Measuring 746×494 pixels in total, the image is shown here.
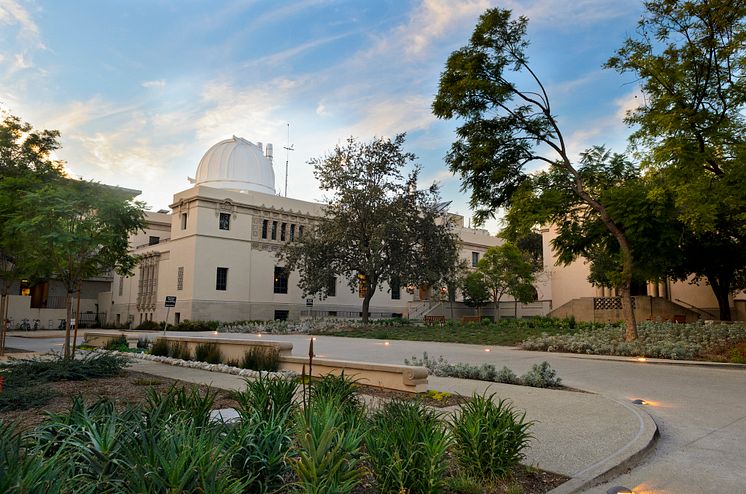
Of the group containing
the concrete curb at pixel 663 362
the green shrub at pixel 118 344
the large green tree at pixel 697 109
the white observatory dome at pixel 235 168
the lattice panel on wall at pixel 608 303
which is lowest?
the green shrub at pixel 118 344

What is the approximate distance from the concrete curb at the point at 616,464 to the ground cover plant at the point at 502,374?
348 centimetres

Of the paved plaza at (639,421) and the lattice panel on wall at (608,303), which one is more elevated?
the lattice panel on wall at (608,303)

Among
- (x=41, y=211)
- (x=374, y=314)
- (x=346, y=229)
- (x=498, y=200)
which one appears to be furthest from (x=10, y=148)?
(x=374, y=314)

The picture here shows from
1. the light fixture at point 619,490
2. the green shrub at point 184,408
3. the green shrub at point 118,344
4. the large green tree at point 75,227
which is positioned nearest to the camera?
the light fixture at point 619,490

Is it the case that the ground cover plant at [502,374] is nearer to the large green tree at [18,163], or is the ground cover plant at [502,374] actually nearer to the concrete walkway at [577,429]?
the concrete walkway at [577,429]

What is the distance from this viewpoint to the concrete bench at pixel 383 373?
356 inches

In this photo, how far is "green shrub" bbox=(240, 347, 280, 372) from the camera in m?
12.1

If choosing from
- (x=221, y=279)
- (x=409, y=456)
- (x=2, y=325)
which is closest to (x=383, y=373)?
(x=409, y=456)

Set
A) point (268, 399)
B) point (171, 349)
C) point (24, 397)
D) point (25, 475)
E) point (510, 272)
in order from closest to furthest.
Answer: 1. point (25, 475)
2. point (268, 399)
3. point (24, 397)
4. point (171, 349)
5. point (510, 272)

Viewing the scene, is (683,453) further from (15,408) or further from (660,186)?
(660,186)

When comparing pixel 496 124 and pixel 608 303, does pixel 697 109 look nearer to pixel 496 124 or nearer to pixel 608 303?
pixel 496 124

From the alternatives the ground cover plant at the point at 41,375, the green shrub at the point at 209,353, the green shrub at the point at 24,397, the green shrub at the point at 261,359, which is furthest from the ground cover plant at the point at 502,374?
the green shrub at the point at 24,397

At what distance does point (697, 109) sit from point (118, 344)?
2245 cm

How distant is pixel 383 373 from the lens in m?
9.59
